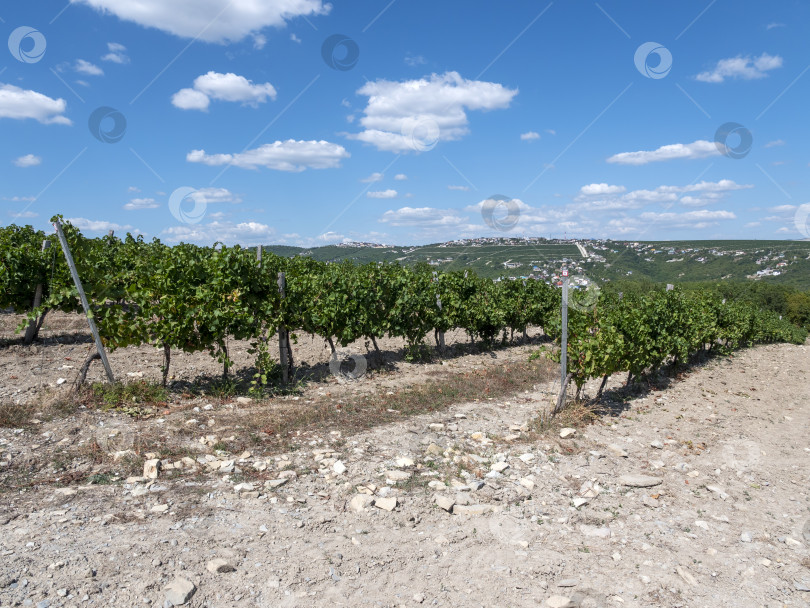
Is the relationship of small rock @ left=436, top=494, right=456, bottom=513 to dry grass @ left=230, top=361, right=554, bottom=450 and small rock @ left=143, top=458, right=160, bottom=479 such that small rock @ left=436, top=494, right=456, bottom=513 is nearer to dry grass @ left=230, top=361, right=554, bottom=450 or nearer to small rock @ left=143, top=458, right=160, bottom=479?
dry grass @ left=230, top=361, right=554, bottom=450

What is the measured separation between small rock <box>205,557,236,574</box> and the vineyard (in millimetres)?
5100

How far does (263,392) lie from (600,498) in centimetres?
591

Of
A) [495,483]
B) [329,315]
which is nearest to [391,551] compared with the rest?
[495,483]

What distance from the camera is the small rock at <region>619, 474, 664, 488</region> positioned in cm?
595

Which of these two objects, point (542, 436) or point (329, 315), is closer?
point (542, 436)

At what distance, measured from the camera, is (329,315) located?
35.4ft

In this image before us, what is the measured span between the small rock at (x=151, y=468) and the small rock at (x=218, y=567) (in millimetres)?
1947

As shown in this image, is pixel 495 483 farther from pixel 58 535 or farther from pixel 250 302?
pixel 250 302

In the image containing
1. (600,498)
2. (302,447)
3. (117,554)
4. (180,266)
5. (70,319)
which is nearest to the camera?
(117,554)

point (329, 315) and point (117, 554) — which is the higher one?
point (329, 315)

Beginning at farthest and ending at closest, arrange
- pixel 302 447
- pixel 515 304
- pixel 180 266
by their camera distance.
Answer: pixel 515 304 → pixel 180 266 → pixel 302 447

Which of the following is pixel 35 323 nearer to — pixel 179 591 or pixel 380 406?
pixel 380 406

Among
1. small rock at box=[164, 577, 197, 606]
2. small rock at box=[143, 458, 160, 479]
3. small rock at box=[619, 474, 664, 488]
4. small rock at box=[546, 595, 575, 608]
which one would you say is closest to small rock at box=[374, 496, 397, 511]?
small rock at box=[546, 595, 575, 608]

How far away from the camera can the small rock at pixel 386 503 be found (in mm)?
5039
